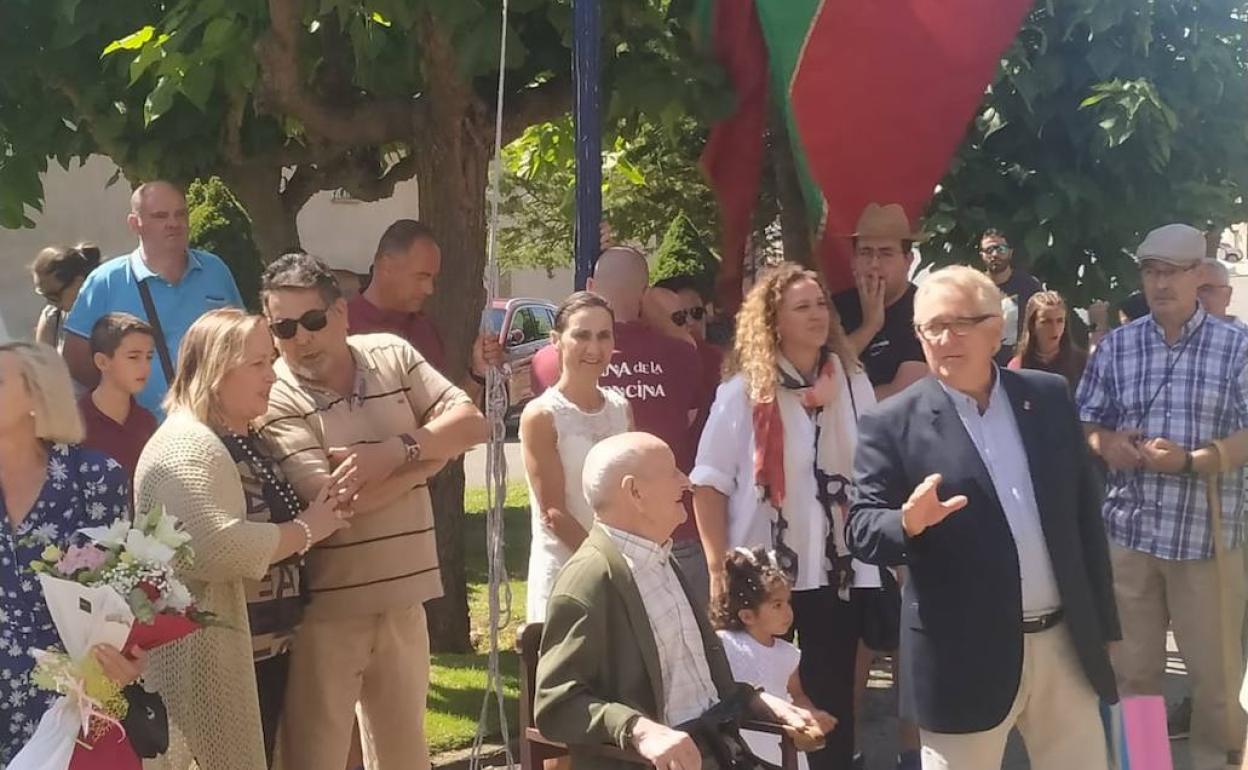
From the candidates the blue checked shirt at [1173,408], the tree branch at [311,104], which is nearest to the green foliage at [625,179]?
the tree branch at [311,104]

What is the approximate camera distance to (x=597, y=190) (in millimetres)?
5555

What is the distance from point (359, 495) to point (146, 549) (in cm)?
91

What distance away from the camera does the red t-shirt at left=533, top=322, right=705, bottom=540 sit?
569 centimetres

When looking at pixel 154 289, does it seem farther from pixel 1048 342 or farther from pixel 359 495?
pixel 1048 342

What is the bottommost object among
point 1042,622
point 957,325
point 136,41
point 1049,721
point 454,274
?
point 1049,721

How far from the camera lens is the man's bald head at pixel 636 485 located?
3721 millimetres

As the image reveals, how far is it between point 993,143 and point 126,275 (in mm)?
3977

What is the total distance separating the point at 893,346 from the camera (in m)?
5.92

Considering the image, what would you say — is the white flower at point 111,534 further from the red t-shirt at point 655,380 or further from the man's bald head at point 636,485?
the red t-shirt at point 655,380

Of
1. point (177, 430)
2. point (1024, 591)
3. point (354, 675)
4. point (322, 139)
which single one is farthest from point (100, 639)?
point (322, 139)

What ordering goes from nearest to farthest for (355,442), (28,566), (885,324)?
(28,566) → (355,442) → (885,324)

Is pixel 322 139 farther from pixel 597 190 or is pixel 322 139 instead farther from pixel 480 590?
pixel 480 590

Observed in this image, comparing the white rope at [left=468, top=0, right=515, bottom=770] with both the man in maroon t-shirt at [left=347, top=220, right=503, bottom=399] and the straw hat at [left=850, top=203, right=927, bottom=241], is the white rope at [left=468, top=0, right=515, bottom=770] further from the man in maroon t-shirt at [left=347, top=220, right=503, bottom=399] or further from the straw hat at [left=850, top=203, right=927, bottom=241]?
the straw hat at [left=850, top=203, right=927, bottom=241]

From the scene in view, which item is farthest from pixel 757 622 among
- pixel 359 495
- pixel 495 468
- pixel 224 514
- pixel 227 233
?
pixel 227 233
